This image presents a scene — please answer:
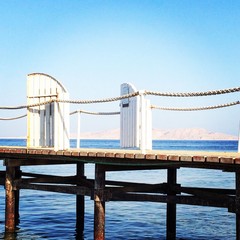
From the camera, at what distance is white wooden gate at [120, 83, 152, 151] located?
10.3 meters

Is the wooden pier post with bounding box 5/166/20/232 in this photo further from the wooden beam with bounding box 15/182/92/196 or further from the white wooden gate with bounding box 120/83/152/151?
the white wooden gate with bounding box 120/83/152/151

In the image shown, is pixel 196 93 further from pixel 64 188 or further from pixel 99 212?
pixel 64 188

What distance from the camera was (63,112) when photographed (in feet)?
40.1

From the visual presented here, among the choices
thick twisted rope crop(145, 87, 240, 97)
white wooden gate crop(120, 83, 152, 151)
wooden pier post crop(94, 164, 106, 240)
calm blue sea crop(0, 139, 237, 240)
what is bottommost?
calm blue sea crop(0, 139, 237, 240)

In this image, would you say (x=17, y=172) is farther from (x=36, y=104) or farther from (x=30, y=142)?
(x=36, y=104)

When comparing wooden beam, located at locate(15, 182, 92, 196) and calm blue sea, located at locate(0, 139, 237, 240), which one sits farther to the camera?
calm blue sea, located at locate(0, 139, 237, 240)

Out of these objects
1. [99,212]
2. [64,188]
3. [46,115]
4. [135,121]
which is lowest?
[99,212]

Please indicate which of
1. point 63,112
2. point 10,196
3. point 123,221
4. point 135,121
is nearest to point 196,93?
point 135,121

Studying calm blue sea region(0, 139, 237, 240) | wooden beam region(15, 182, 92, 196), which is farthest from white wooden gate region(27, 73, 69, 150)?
calm blue sea region(0, 139, 237, 240)

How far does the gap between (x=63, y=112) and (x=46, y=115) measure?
3.04 ft

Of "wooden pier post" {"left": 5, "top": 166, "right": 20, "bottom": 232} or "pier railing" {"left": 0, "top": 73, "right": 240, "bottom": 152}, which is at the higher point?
→ "pier railing" {"left": 0, "top": 73, "right": 240, "bottom": 152}

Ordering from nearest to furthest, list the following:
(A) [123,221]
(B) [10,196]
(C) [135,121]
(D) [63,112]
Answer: (C) [135,121], (D) [63,112], (B) [10,196], (A) [123,221]

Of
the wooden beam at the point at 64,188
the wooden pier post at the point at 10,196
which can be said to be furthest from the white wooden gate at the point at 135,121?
the wooden pier post at the point at 10,196

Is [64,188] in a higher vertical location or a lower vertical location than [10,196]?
higher
